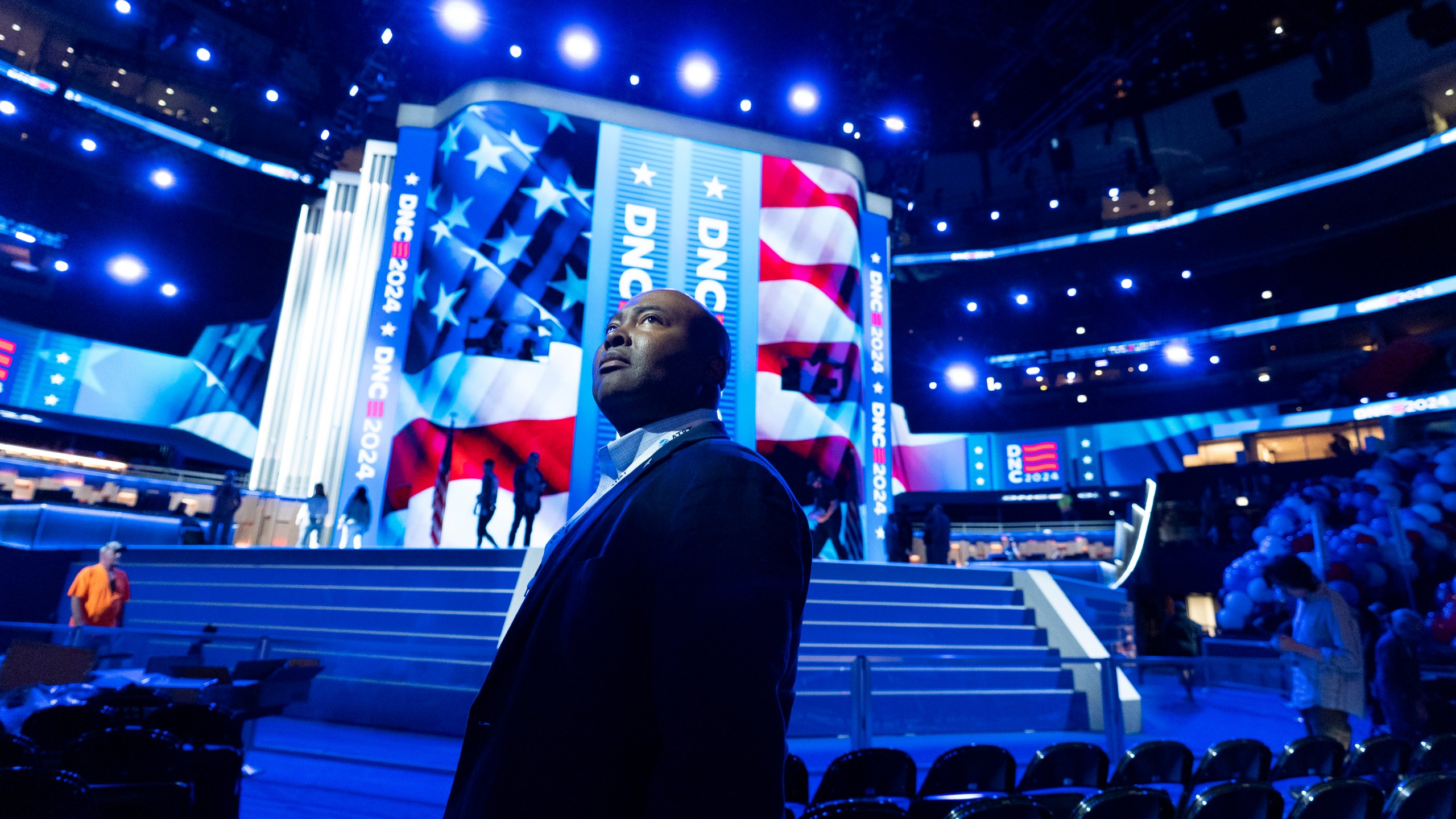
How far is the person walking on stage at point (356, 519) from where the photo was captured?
12.5m

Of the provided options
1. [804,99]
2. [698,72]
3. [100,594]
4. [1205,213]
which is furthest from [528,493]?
[1205,213]

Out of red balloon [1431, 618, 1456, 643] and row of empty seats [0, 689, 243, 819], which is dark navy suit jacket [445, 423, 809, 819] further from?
red balloon [1431, 618, 1456, 643]

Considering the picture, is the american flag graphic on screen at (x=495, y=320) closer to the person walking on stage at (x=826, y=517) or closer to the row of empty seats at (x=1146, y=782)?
the person walking on stage at (x=826, y=517)

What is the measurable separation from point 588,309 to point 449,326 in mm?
2539

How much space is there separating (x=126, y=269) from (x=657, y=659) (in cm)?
2796

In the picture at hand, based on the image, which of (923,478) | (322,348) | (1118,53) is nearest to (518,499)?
(322,348)

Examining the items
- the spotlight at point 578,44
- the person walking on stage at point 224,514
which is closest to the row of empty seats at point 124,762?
the person walking on stage at point 224,514

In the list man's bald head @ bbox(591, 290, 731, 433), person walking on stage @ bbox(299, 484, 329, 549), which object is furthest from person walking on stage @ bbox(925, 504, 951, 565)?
man's bald head @ bbox(591, 290, 731, 433)

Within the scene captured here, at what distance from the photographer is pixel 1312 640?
5.00 metres

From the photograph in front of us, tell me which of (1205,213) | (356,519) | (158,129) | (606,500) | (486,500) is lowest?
(606,500)

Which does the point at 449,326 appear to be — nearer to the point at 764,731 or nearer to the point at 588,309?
the point at 588,309

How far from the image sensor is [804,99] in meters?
15.7

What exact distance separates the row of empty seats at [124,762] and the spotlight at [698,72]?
1376 centimetres

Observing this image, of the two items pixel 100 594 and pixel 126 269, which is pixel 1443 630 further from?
pixel 126 269
